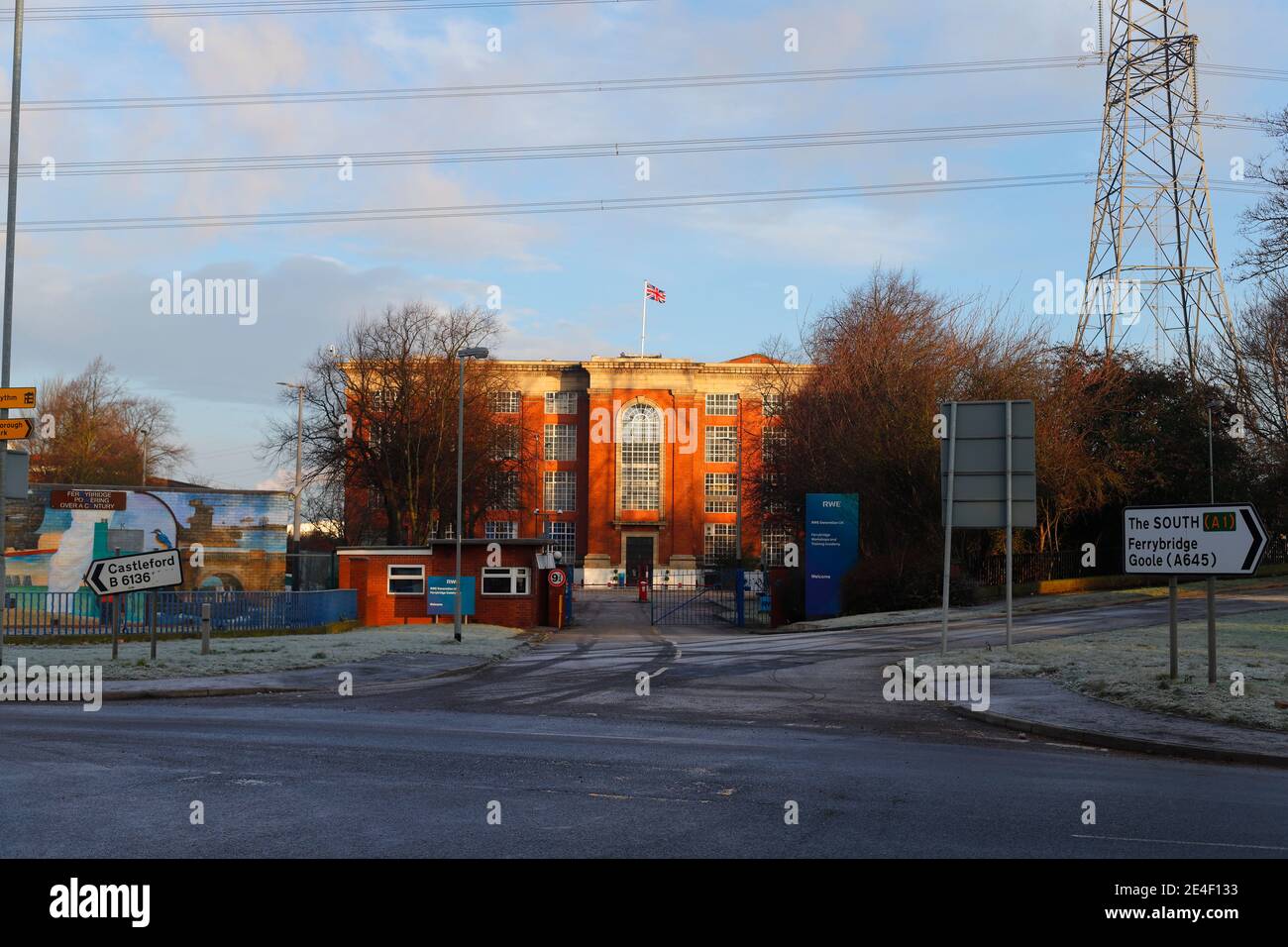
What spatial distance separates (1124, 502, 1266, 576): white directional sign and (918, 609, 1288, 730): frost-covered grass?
164 cm

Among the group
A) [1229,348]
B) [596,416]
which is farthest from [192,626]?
[596,416]

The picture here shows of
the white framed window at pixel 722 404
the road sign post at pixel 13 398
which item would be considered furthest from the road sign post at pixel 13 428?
the white framed window at pixel 722 404

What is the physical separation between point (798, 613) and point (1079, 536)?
1447 centimetres

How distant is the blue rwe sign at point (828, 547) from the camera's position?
41125mm

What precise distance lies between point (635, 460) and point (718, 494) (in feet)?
26.6

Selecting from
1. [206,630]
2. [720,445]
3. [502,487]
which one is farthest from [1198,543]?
[720,445]

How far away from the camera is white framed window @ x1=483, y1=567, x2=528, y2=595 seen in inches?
1578

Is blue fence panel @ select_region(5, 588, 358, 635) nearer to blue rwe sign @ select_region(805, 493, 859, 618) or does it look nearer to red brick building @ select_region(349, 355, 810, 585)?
blue rwe sign @ select_region(805, 493, 859, 618)

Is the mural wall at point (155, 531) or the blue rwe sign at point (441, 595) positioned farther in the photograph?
the mural wall at point (155, 531)

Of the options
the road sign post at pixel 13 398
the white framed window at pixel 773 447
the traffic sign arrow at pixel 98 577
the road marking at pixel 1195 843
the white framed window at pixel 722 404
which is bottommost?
the road marking at pixel 1195 843

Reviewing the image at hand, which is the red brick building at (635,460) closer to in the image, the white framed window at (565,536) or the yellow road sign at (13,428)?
the white framed window at (565,536)

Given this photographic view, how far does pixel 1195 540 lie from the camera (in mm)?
15891

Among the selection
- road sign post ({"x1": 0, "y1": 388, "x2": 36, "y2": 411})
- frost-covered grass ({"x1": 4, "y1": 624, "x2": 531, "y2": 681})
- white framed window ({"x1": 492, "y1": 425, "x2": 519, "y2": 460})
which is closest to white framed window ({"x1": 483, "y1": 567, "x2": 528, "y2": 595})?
frost-covered grass ({"x1": 4, "y1": 624, "x2": 531, "y2": 681})

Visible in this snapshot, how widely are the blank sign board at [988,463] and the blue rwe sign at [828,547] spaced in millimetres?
19507
